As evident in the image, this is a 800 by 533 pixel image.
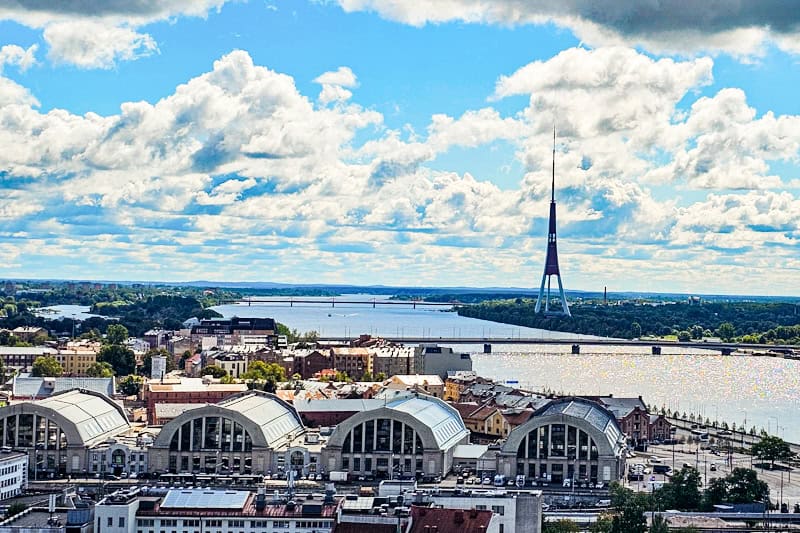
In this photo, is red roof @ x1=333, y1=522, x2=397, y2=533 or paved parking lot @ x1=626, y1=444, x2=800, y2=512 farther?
paved parking lot @ x1=626, y1=444, x2=800, y2=512

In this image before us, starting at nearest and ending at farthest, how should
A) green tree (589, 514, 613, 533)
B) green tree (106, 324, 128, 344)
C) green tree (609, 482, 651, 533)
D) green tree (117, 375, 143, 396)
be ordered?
green tree (609, 482, 651, 533) < green tree (589, 514, 613, 533) < green tree (117, 375, 143, 396) < green tree (106, 324, 128, 344)

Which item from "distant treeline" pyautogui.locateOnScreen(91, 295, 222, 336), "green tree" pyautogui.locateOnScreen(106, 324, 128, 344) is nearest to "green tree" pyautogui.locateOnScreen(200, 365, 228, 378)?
"green tree" pyautogui.locateOnScreen(106, 324, 128, 344)

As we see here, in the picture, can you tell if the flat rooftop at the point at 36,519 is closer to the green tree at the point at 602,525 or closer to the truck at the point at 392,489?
the truck at the point at 392,489

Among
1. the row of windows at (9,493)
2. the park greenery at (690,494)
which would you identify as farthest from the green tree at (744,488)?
the row of windows at (9,493)

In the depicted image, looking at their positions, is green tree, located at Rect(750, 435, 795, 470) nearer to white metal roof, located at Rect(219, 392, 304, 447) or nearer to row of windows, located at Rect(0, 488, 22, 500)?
white metal roof, located at Rect(219, 392, 304, 447)

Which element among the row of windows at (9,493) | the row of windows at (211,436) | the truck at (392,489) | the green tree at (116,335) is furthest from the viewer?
the green tree at (116,335)

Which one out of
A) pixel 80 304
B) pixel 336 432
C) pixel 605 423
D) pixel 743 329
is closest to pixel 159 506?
pixel 336 432

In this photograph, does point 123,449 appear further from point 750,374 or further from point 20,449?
point 750,374
